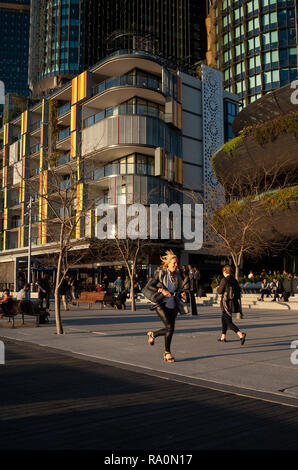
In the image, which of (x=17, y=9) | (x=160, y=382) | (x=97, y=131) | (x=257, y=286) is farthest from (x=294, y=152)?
(x=17, y=9)

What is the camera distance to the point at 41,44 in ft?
271

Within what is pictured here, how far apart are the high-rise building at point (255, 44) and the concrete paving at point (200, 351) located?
203 ft

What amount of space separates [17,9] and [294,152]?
140167 mm

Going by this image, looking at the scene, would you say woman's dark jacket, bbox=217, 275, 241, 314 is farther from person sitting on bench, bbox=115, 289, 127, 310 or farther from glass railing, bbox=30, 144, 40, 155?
glass railing, bbox=30, 144, 40, 155

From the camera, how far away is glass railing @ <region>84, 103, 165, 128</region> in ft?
121

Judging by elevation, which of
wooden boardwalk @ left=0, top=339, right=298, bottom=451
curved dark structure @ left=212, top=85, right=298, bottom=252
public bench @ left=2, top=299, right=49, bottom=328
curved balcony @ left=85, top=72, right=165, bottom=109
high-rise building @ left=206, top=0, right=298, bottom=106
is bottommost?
wooden boardwalk @ left=0, top=339, right=298, bottom=451

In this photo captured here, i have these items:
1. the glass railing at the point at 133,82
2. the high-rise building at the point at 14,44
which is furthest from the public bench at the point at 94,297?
the high-rise building at the point at 14,44

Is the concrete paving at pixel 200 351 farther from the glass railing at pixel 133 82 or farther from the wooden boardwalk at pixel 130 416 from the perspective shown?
the glass railing at pixel 133 82

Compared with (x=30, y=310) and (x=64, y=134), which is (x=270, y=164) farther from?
(x=64, y=134)

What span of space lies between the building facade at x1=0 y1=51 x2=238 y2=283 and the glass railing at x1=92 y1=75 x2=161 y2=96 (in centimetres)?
8

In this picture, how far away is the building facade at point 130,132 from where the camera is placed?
36438mm

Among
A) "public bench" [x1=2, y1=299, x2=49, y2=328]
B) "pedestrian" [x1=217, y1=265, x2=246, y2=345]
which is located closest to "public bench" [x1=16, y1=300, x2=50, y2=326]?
"public bench" [x1=2, y1=299, x2=49, y2=328]

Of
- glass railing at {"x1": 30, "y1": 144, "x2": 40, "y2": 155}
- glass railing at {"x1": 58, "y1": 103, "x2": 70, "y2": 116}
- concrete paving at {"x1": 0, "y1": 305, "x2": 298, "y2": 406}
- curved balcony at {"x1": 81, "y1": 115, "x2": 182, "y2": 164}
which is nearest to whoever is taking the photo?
concrete paving at {"x1": 0, "y1": 305, "x2": 298, "y2": 406}

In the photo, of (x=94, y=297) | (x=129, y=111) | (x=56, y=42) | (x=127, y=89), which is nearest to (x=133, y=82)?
(x=127, y=89)
